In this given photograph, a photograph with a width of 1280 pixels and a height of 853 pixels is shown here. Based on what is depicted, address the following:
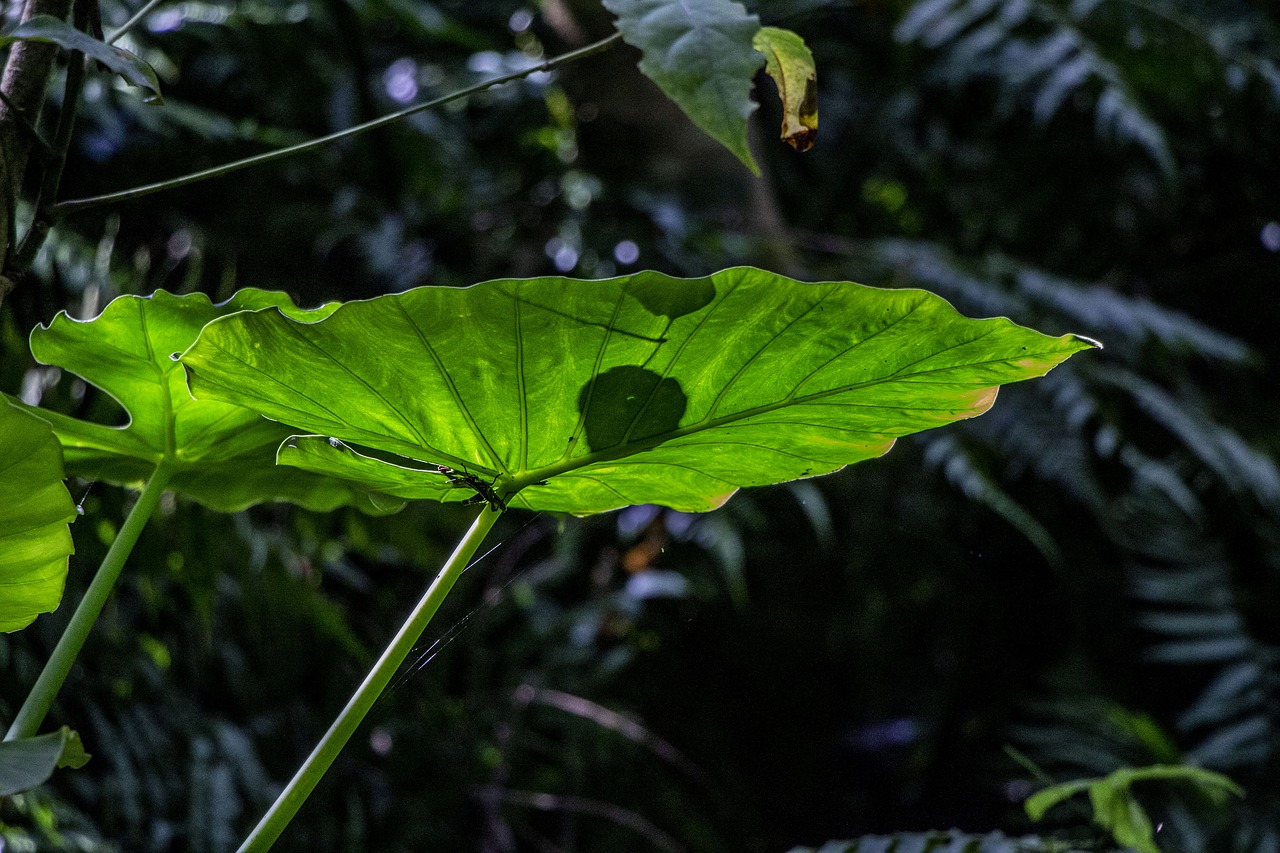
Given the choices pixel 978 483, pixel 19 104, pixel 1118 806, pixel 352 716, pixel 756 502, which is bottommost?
pixel 756 502

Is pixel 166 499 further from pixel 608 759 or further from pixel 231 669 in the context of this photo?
pixel 608 759

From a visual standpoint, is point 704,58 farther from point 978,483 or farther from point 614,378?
point 978,483

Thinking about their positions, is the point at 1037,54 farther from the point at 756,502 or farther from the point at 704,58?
the point at 704,58

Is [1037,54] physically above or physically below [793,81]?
below

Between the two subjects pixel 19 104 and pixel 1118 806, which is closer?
pixel 19 104

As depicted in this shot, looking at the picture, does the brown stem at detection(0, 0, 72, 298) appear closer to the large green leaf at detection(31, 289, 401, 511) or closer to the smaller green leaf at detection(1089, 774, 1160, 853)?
the large green leaf at detection(31, 289, 401, 511)

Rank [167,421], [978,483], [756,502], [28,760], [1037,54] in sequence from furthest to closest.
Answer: [1037,54] → [756,502] → [978,483] → [167,421] → [28,760]

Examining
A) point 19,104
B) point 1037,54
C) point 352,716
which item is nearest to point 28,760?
point 352,716

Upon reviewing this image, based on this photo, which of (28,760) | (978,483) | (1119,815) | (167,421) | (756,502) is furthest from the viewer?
(756,502)
